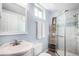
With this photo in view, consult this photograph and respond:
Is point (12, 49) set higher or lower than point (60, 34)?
A: lower

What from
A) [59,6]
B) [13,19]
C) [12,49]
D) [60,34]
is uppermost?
[59,6]

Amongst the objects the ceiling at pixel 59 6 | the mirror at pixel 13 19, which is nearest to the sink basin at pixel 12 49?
the mirror at pixel 13 19

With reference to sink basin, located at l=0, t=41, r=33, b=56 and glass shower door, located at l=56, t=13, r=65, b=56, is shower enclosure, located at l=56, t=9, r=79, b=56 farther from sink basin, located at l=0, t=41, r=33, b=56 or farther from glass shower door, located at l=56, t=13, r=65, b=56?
sink basin, located at l=0, t=41, r=33, b=56

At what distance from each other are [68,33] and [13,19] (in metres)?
0.93

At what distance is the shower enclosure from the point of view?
137 centimetres

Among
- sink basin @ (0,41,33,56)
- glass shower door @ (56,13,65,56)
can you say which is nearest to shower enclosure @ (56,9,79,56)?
glass shower door @ (56,13,65,56)

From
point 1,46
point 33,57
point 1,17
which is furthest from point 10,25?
point 33,57

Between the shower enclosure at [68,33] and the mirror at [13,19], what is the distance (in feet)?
1.92

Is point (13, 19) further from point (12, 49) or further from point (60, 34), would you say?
point (60, 34)

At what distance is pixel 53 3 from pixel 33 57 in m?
0.97

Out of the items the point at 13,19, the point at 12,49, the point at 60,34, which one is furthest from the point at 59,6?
the point at 12,49

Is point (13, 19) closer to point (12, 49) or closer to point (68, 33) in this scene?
point (12, 49)

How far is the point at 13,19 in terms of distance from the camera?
1.35 metres

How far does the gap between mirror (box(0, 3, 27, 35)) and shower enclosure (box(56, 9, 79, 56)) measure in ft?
1.92
